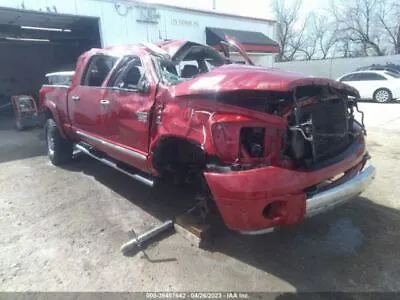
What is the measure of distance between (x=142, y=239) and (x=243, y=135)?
1579 mm

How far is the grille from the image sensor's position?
3.08 m

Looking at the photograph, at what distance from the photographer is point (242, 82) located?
289 cm

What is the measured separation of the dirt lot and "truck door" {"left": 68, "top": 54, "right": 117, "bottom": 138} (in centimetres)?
95

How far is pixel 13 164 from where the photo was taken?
23.4 ft

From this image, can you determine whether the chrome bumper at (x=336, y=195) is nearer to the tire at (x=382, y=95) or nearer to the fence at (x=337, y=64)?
the tire at (x=382, y=95)

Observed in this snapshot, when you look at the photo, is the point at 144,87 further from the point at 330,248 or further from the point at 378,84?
the point at 378,84

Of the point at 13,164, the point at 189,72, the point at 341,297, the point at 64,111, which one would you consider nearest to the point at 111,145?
the point at 189,72

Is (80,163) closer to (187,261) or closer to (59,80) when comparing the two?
(59,80)

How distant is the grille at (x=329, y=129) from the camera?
3076mm

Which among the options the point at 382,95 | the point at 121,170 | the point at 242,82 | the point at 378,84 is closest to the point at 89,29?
the point at 121,170

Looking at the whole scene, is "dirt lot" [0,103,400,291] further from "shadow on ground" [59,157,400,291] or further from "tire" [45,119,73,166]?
"tire" [45,119,73,166]

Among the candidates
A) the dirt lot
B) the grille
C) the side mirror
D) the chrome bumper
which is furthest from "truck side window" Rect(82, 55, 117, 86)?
the chrome bumper

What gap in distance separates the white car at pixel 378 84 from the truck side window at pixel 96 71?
14.6 m

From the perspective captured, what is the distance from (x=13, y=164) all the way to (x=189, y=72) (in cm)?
475
